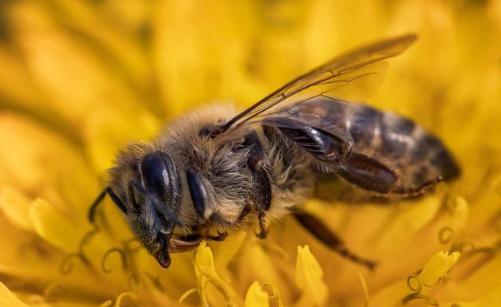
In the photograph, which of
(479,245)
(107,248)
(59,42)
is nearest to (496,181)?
(479,245)

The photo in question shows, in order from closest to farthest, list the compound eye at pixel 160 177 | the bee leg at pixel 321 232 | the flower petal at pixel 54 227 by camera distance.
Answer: the compound eye at pixel 160 177 → the bee leg at pixel 321 232 → the flower petal at pixel 54 227

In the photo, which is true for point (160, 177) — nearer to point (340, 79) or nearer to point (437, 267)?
point (340, 79)

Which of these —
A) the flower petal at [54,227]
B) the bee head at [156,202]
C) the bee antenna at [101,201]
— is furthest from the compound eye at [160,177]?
the flower petal at [54,227]

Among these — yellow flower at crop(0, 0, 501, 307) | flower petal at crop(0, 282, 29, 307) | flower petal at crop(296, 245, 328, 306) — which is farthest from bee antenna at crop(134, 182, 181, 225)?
flower petal at crop(0, 282, 29, 307)

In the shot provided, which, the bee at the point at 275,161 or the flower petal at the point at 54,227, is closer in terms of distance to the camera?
the bee at the point at 275,161

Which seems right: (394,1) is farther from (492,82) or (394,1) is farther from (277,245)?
(277,245)

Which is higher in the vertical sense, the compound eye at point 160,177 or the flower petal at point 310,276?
the compound eye at point 160,177

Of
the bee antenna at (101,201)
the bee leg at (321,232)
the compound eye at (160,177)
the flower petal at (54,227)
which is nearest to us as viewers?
the compound eye at (160,177)

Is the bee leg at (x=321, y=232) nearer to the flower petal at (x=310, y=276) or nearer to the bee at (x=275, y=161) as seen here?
the bee at (x=275, y=161)

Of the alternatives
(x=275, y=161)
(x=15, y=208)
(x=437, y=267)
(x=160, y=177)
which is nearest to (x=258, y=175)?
(x=275, y=161)
